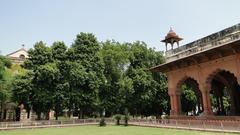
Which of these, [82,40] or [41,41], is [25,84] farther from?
[82,40]

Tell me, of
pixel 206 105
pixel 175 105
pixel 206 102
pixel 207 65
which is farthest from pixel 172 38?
pixel 206 105

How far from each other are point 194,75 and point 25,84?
1988cm

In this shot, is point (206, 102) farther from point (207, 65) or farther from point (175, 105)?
point (175, 105)

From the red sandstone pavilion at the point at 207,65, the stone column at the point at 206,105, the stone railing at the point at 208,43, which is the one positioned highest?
the stone railing at the point at 208,43

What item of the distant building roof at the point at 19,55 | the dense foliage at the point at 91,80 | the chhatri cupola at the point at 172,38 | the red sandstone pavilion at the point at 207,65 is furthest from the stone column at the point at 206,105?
the distant building roof at the point at 19,55

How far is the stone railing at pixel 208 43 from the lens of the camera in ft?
67.7

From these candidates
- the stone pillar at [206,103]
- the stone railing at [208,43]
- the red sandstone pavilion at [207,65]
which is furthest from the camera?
the stone pillar at [206,103]

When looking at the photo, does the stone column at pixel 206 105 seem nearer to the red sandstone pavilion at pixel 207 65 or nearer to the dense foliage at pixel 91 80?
the red sandstone pavilion at pixel 207 65

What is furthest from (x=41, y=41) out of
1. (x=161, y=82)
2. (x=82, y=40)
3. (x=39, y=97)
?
(x=161, y=82)

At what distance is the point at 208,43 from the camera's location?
2252 cm

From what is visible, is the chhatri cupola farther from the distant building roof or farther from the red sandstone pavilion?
the distant building roof

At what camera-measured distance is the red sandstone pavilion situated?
65.1 ft

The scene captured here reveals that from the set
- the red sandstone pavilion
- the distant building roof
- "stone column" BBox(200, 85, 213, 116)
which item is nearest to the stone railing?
the red sandstone pavilion

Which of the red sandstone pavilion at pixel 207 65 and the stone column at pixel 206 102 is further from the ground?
the red sandstone pavilion at pixel 207 65
